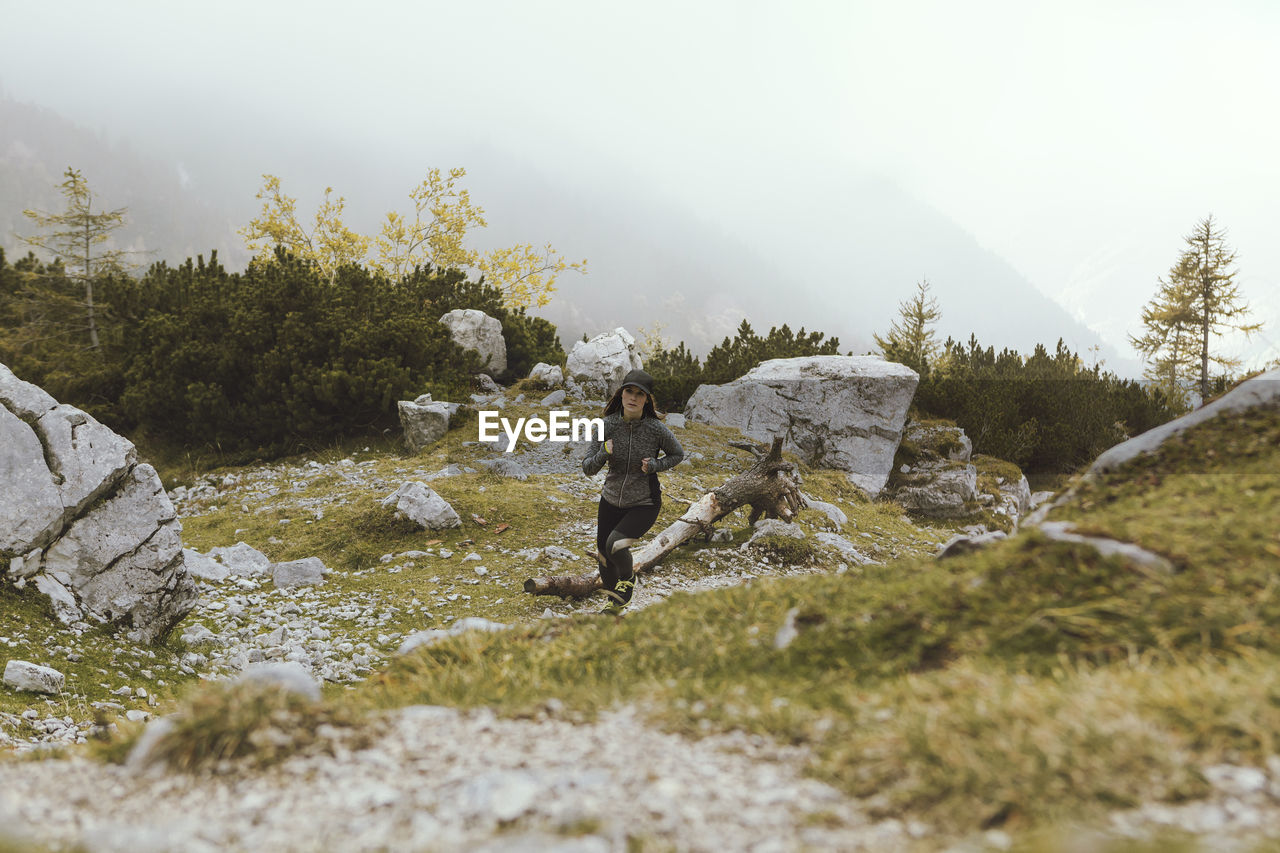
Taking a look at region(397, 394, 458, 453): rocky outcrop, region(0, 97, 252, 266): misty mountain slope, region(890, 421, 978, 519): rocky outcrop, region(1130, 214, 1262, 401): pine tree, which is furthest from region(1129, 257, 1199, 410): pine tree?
region(0, 97, 252, 266): misty mountain slope

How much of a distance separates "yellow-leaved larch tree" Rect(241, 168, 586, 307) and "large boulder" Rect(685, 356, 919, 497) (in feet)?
39.8

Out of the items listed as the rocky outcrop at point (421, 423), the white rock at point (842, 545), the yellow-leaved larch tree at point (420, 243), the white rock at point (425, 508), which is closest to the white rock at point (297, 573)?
the white rock at point (425, 508)

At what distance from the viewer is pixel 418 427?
16094 mm

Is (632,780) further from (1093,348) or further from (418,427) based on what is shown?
(1093,348)

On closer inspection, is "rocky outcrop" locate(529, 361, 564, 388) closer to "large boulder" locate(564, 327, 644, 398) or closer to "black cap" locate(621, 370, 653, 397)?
"large boulder" locate(564, 327, 644, 398)

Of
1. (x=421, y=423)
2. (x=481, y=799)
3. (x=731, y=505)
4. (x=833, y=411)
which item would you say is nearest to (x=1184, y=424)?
(x=481, y=799)

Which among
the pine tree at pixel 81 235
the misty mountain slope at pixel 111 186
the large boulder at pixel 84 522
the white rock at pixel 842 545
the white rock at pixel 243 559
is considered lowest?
the white rock at pixel 243 559

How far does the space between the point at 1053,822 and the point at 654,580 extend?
763 centimetres

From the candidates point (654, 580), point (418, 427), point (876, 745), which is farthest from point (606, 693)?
point (418, 427)

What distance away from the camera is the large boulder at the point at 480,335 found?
2116 centimetres

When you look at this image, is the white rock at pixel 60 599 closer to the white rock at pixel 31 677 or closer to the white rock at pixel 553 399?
the white rock at pixel 31 677

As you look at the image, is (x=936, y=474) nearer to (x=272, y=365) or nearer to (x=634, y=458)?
(x=634, y=458)

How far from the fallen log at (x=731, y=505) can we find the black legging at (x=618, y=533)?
5.45 feet

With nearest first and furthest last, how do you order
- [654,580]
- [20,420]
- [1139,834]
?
[1139,834] < [20,420] < [654,580]
